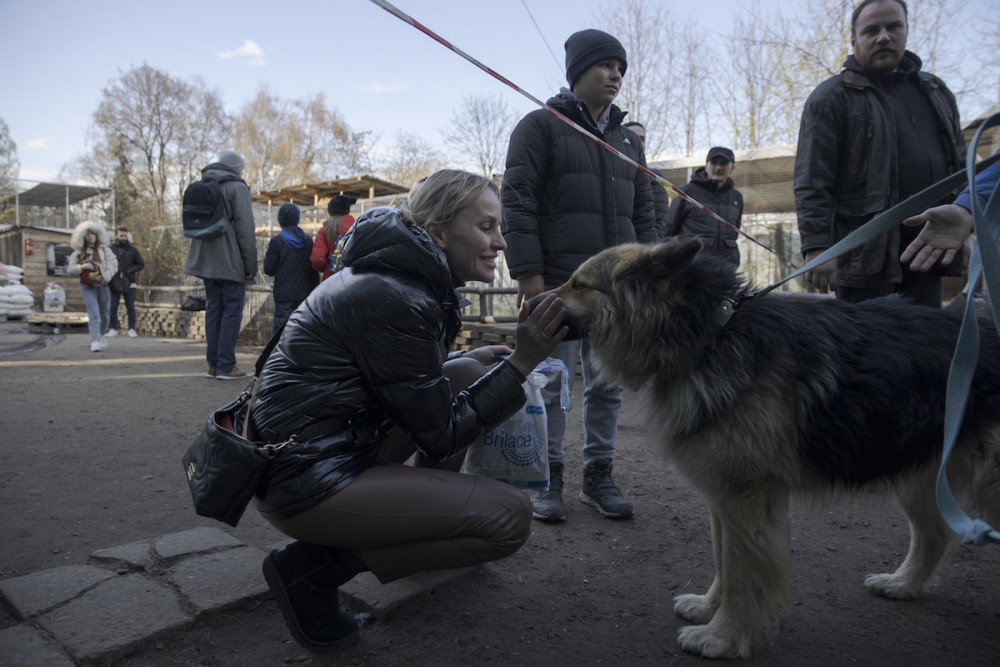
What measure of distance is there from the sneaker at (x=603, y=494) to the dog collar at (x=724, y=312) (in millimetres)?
1521

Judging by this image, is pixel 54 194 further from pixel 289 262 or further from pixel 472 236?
pixel 472 236

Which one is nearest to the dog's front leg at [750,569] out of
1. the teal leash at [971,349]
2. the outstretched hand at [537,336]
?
the teal leash at [971,349]

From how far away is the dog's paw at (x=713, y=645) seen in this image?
7.03ft

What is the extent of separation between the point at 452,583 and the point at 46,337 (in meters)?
15.5

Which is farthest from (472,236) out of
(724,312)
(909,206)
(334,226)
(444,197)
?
(334,226)

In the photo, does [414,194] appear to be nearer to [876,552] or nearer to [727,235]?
[876,552]

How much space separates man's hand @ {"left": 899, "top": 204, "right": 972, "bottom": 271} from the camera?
227cm

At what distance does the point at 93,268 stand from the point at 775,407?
439 inches

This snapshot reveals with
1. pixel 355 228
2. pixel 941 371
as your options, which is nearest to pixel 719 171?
pixel 941 371

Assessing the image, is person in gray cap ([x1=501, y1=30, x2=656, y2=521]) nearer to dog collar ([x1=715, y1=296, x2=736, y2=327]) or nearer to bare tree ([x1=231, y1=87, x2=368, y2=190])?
dog collar ([x1=715, y1=296, x2=736, y2=327])

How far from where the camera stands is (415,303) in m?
1.96

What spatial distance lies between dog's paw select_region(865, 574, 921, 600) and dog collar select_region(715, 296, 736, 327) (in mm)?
1447

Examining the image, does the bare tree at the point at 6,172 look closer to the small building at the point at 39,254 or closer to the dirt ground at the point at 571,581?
the small building at the point at 39,254

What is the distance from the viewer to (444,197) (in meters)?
2.32
